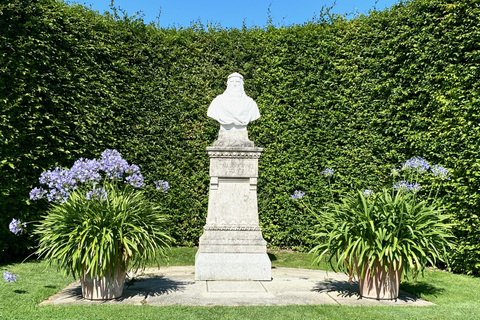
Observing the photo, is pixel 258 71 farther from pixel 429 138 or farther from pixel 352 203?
pixel 352 203

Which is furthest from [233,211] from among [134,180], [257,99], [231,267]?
[257,99]

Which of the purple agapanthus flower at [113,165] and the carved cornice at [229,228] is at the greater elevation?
the purple agapanthus flower at [113,165]

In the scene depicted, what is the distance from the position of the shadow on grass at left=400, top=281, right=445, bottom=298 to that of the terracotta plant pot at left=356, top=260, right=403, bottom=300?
0.59 meters

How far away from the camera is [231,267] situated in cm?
562

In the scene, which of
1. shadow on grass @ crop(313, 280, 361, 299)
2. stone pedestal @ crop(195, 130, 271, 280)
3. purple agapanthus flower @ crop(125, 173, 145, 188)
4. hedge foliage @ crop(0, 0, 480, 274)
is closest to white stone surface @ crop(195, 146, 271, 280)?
stone pedestal @ crop(195, 130, 271, 280)

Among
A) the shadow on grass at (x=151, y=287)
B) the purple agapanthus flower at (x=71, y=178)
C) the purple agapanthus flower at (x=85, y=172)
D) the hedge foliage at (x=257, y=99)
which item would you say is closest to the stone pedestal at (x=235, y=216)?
the shadow on grass at (x=151, y=287)

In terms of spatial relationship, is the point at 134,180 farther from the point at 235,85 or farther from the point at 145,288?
the point at 235,85

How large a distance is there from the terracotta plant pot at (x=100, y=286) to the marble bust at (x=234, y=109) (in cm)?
271

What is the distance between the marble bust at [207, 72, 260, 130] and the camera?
6.08m

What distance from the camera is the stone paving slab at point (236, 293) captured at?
4378 millimetres

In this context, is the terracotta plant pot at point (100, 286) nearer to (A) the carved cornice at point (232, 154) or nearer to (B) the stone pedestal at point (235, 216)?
(B) the stone pedestal at point (235, 216)

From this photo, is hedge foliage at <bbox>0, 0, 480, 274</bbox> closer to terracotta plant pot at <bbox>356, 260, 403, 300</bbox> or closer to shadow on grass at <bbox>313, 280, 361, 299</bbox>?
shadow on grass at <bbox>313, 280, 361, 299</bbox>

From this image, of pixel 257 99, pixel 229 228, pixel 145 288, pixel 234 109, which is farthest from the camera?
pixel 257 99

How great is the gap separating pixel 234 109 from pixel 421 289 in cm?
351
